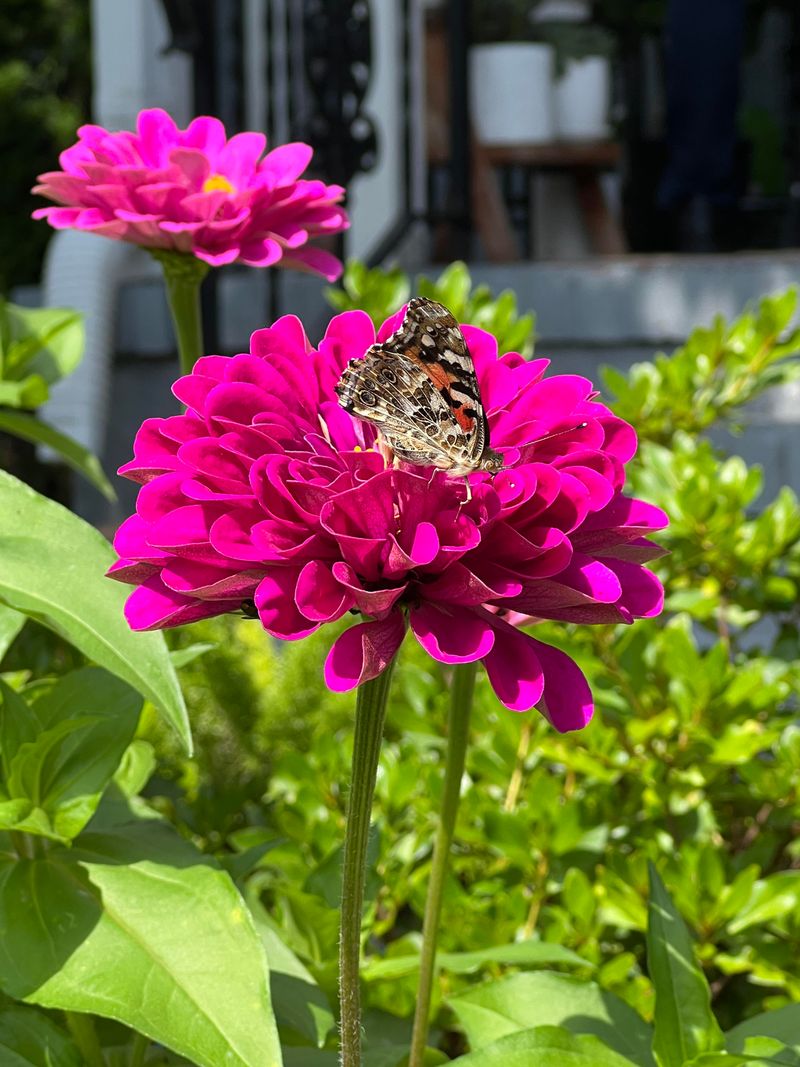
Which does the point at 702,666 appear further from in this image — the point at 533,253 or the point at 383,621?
the point at 533,253

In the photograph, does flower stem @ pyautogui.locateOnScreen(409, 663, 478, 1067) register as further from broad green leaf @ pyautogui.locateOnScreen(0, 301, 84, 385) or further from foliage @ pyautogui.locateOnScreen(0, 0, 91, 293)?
foliage @ pyautogui.locateOnScreen(0, 0, 91, 293)

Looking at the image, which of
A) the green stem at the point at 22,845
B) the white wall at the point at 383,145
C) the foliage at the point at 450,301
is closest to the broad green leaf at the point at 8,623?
the green stem at the point at 22,845

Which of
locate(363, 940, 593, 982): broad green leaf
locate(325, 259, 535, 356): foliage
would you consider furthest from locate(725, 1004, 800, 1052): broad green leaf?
locate(325, 259, 535, 356): foliage

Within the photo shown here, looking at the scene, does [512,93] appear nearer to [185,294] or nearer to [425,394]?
[185,294]

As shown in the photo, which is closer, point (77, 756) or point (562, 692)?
point (562, 692)

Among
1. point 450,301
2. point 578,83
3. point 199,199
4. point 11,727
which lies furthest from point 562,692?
point 578,83

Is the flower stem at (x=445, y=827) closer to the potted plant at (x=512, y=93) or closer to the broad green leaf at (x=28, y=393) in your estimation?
the broad green leaf at (x=28, y=393)
